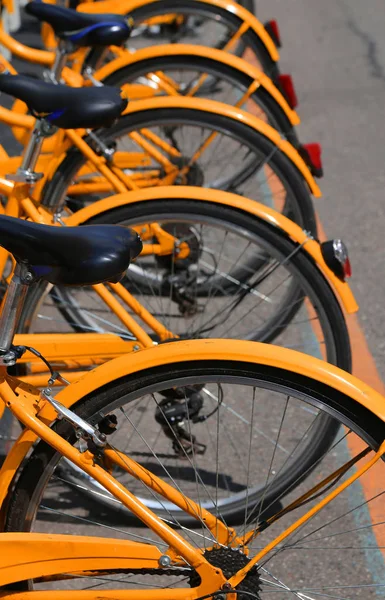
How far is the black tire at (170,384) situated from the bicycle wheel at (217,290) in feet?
2.67

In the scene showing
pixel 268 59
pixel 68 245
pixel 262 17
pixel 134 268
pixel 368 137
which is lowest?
pixel 68 245

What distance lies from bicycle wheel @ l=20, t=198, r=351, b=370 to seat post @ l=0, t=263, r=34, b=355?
832mm

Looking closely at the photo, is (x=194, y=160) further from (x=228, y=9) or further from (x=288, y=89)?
(x=228, y=9)

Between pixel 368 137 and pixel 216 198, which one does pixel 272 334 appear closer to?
pixel 216 198

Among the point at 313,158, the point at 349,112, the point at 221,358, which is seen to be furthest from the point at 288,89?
the point at 349,112

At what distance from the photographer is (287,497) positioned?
3393mm

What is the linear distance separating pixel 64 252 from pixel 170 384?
435 mm

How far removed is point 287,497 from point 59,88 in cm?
158

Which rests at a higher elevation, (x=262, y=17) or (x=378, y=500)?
(x=262, y=17)

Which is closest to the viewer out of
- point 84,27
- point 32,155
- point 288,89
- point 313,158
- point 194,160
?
point 32,155

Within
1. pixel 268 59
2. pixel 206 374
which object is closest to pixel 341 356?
pixel 206 374

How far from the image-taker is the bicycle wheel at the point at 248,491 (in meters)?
2.30

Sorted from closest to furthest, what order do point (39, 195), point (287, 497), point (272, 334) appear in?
point (287, 497) < point (39, 195) < point (272, 334)

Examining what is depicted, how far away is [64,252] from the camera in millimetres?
2121
